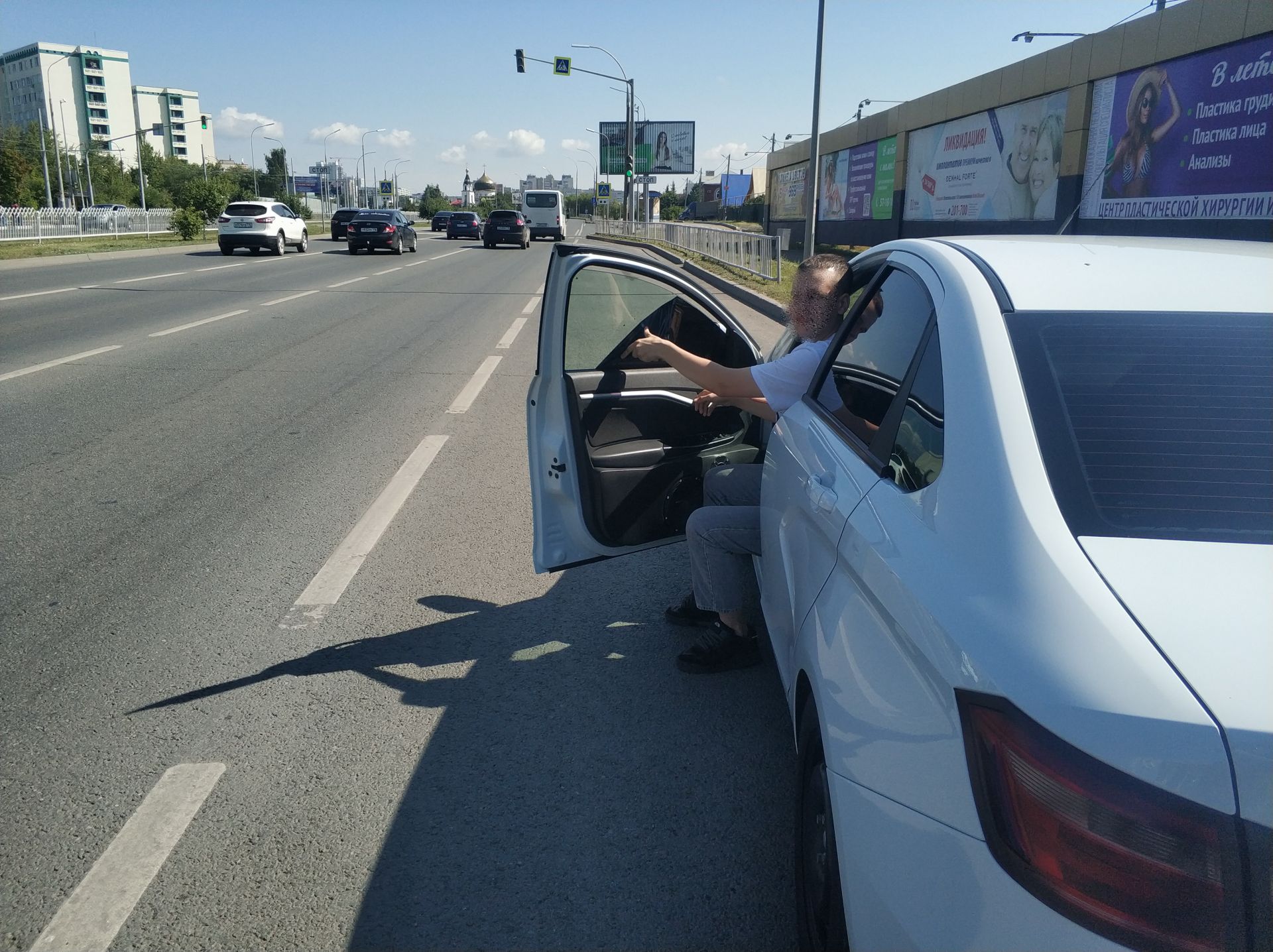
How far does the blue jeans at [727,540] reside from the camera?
3576mm

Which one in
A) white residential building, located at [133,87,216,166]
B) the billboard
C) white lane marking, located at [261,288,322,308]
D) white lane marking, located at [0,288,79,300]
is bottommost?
white lane marking, located at [261,288,322,308]

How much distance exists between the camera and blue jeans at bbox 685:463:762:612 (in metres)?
3.58

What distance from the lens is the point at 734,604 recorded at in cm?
368

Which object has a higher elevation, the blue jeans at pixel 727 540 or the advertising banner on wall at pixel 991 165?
the advertising banner on wall at pixel 991 165

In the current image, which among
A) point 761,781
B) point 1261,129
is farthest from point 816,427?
point 1261,129

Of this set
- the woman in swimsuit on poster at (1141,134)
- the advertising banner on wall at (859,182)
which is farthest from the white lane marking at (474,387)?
the advertising banner on wall at (859,182)

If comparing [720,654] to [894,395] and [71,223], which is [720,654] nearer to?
[894,395]

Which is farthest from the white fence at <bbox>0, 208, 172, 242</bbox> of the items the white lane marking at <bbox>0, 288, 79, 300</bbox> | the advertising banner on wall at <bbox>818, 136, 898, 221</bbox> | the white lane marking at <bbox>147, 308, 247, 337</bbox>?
the advertising banner on wall at <bbox>818, 136, 898, 221</bbox>

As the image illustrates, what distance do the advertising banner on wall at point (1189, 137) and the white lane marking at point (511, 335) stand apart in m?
9.29

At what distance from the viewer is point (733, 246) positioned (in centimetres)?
2648

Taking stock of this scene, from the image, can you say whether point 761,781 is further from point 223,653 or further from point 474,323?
point 474,323

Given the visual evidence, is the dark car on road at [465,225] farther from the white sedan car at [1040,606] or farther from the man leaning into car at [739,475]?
the white sedan car at [1040,606]

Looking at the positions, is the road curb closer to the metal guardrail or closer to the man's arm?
the metal guardrail

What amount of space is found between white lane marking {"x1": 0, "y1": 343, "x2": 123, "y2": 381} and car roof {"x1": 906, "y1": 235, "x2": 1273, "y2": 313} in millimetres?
9493
